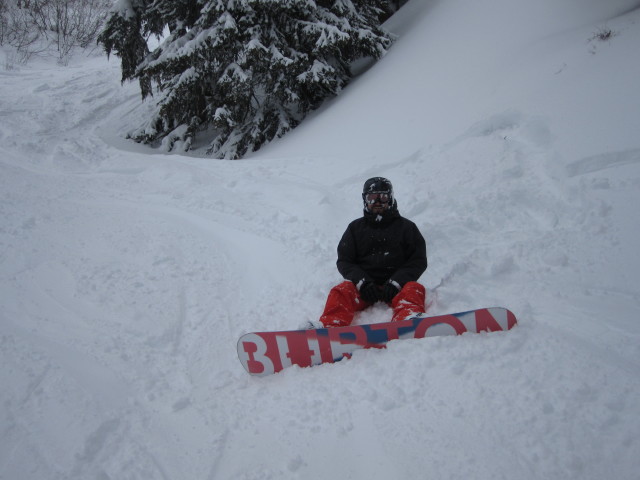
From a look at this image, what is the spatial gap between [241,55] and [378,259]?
680 centimetres

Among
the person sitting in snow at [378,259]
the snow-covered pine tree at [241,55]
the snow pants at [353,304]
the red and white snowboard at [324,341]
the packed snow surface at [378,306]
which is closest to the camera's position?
the packed snow surface at [378,306]

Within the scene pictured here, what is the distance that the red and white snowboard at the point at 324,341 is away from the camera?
2.87 metres

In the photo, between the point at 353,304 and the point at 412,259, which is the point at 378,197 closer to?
the point at 412,259

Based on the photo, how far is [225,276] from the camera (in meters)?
4.60

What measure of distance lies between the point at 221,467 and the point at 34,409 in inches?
57.6

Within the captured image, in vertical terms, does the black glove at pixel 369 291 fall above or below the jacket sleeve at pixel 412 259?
below

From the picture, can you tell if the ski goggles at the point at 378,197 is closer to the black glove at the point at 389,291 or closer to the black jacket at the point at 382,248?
the black jacket at the point at 382,248

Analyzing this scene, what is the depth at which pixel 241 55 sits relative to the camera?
8.52 m

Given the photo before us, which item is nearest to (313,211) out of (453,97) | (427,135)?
(427,135)

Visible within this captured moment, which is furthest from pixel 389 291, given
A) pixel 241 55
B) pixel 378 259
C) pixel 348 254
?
pixel 241 55

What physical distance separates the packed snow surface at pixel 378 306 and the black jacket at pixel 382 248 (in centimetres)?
37

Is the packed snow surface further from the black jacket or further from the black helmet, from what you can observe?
the black helmet

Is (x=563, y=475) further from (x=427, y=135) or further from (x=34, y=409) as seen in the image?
(x=427, y=135)

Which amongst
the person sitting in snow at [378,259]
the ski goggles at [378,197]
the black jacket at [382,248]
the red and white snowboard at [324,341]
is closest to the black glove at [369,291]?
the person sitting in snow at [378,259]
